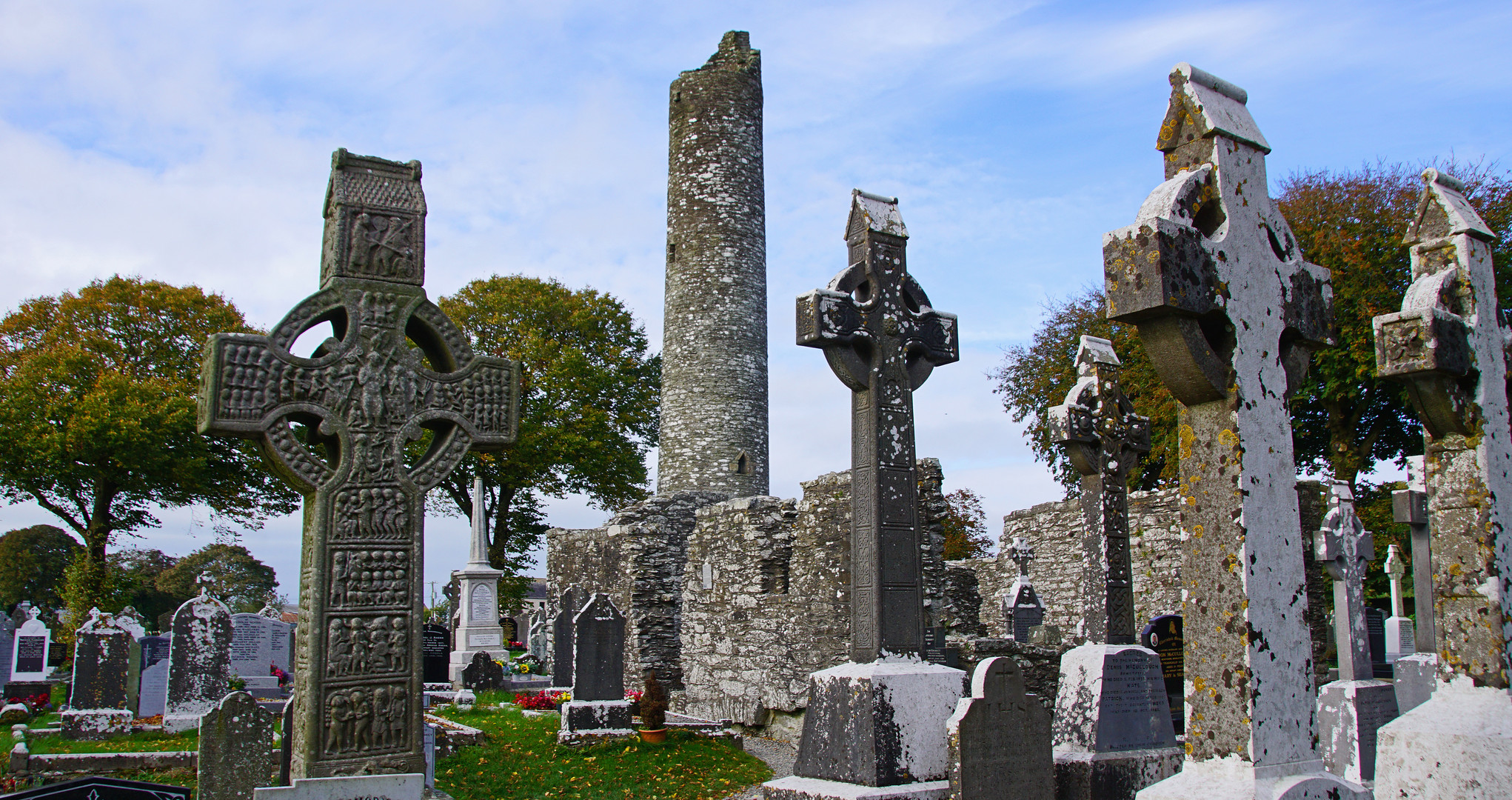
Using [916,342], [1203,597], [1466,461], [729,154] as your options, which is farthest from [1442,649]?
[729,154]

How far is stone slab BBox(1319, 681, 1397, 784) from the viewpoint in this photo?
746cm

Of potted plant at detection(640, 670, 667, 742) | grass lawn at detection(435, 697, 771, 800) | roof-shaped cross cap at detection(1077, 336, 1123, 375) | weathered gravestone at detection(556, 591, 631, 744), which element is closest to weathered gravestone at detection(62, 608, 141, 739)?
grass lawn at detection(435, 697, 771, 800)

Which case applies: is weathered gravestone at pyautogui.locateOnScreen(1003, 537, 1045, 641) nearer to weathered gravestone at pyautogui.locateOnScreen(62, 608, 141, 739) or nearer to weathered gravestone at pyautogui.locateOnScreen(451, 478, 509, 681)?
weathered gravestone at pyautogui.locateOnScreen(451, 478, 509, 681)

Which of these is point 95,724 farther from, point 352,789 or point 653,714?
point 352,789

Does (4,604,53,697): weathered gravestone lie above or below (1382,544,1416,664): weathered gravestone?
below

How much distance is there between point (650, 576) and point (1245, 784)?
13656mm

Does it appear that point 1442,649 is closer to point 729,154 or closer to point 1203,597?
point 1203,597

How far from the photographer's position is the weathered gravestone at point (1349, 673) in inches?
295

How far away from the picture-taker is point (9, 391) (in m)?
23.8

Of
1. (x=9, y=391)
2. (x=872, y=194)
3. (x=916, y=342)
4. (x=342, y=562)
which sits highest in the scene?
(x=9, y=391)

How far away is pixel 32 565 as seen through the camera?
33312mm

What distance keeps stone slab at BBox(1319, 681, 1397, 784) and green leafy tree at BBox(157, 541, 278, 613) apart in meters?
35.8

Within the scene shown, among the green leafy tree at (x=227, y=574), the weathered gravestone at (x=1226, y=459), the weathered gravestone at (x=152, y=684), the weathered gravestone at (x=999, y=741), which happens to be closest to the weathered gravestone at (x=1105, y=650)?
the weathered gravestone at (x=999, y=741)

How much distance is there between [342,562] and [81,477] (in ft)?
82.2
